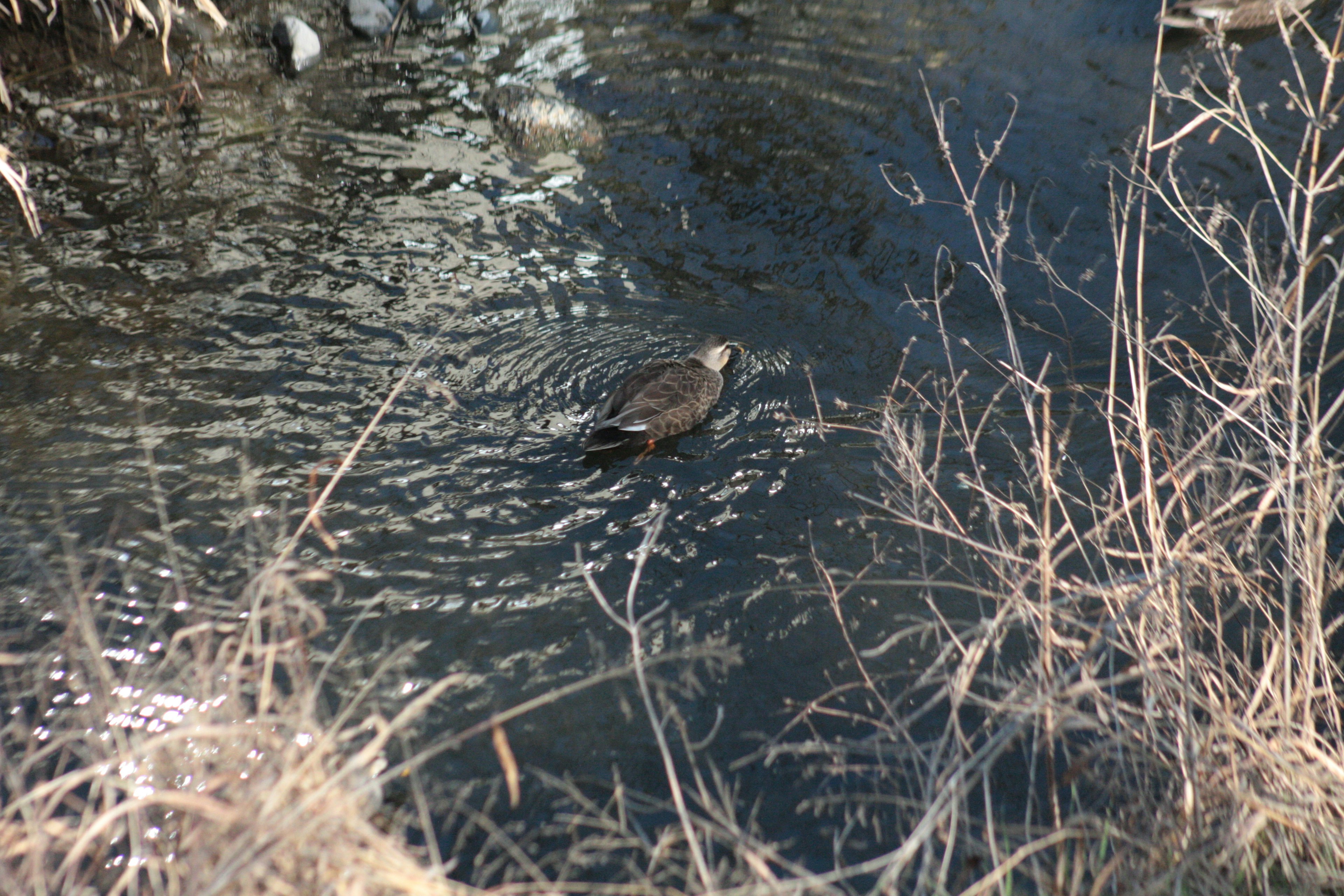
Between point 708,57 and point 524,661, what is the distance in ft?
22.8

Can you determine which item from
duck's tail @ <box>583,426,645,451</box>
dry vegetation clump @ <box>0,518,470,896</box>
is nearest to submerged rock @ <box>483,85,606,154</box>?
duck's tail @ <box>583,426,645,451</box>

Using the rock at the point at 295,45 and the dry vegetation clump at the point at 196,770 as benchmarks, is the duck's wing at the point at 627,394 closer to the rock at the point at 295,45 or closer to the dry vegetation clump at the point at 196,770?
the dry vegetation clump at the point at 196,770

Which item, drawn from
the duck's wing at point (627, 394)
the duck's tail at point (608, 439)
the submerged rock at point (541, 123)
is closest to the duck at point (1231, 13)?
the submerged rock at point (541, 123)

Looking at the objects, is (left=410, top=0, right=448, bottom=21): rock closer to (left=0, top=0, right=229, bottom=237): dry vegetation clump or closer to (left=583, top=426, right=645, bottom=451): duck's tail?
(left=0, top=0, right=229, bottom=237): dry vegetation clump

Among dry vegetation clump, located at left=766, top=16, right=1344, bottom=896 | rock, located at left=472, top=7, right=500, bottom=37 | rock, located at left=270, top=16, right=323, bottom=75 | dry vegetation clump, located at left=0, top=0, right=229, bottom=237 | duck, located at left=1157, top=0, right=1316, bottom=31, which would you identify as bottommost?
dry vegetation clump, located at left=766, top=16, right=1344, bottom=896

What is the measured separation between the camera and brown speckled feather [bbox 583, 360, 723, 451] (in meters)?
5.41

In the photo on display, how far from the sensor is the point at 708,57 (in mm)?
9352

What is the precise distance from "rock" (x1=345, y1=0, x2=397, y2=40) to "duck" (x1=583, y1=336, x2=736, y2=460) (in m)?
5.77

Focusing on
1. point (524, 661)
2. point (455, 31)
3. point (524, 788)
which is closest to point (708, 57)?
point (455, 31)

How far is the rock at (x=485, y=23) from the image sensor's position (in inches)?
386

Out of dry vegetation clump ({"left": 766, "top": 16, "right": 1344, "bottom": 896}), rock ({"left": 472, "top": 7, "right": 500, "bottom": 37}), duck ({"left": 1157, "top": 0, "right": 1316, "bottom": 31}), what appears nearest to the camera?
dry vegetation clump ({"left": 766, "top": 16, "right": 1344, "bottom": 896})

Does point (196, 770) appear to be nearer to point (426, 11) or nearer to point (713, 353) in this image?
point (713, 353)

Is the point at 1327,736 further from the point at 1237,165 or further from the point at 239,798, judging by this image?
the point at 1237,165

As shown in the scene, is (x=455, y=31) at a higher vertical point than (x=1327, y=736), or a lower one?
higher
